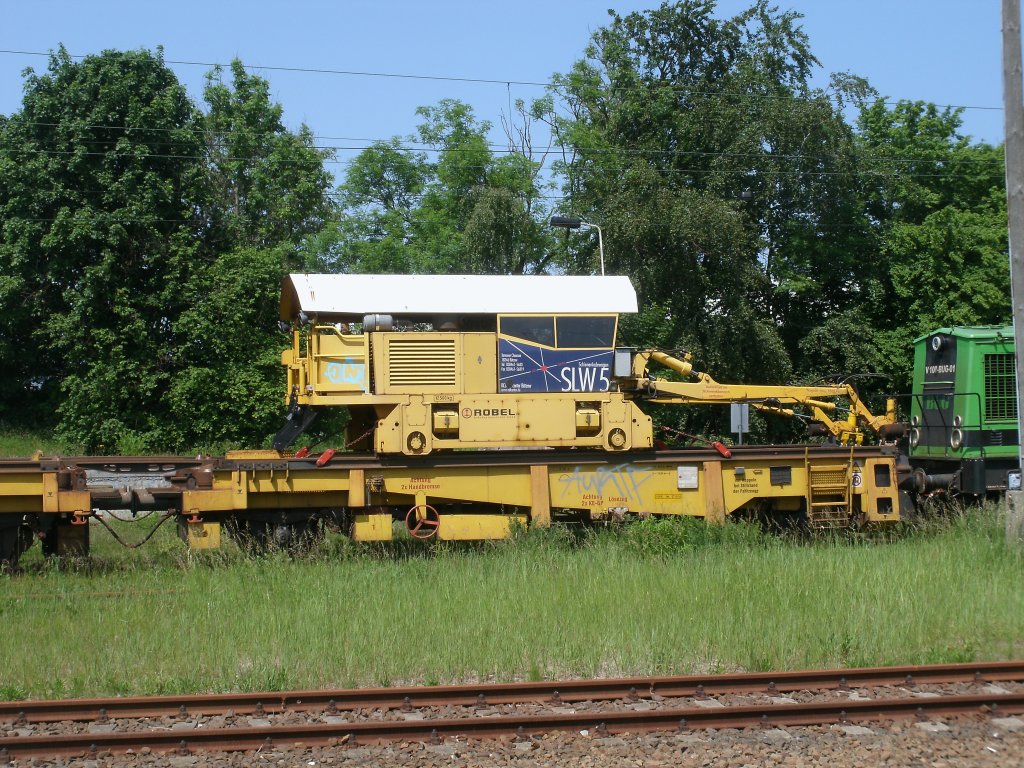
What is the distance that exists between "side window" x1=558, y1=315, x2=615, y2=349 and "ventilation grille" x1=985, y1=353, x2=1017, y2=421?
21.2 ft

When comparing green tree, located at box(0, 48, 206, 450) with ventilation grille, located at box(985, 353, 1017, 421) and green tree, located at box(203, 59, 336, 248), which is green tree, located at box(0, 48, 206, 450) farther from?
ventilation grille, located at box(985, 353, 1017, 421)

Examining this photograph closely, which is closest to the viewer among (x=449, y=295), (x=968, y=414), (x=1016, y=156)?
(x=1016, y=156)

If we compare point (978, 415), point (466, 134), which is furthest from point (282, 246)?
point (978, 415)

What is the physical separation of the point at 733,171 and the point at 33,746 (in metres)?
22.8

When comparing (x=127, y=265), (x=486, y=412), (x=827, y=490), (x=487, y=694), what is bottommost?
(x=487, y=694)

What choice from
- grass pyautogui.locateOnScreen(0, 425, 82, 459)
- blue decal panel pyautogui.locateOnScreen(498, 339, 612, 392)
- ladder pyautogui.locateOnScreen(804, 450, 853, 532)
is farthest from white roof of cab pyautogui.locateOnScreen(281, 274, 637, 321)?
grass pyautogui.locateOnScreen(0, 425, 82, 459)

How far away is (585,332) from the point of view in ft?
44.9

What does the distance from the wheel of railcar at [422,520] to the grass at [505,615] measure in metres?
1.15

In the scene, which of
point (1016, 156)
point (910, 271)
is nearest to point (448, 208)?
point (910, 271)

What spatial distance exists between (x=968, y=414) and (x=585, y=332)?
6543 mm

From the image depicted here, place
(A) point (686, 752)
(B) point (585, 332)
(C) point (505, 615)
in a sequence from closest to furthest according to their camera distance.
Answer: (A) point (686, 752)
(C) point (505, 615)
(B) point (585, 332)

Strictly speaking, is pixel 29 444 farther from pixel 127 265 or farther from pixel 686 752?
pixel 686 752

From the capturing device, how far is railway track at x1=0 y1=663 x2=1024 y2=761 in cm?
668

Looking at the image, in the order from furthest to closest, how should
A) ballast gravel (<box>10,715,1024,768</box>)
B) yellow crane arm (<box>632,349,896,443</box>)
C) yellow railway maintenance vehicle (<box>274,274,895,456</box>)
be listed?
yellow crane arm (<box>632,349,896,443</box>)
yellow railway maintenance vehicle (<box>274,274,895,456</box>)
ballast gravel (<box>10,715,1024,768</box>)
